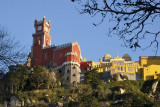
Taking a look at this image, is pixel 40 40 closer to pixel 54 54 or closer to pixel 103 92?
pixel 54 54

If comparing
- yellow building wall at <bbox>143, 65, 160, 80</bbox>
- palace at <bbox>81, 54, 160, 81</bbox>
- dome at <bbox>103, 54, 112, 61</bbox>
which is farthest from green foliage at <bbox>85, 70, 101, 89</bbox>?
dome at <bbox>103, 54, 112, 61</bbox>

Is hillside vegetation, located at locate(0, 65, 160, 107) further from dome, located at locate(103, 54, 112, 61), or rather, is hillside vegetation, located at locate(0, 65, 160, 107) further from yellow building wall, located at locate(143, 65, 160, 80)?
dome, located at locate(103, 54, 112, 61)

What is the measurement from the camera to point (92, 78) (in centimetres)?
5494

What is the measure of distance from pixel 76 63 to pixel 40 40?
412 inches

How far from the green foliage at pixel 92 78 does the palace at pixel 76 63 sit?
2.15 metres

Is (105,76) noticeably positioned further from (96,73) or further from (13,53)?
(13,53)

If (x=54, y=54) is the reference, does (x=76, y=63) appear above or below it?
below

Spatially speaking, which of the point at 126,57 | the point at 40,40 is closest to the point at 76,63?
the point at 40,40

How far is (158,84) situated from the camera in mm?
55969

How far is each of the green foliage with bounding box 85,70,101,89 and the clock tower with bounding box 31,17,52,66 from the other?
452 inches

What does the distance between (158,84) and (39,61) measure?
21473 millimetres

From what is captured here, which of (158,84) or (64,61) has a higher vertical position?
(64,61)

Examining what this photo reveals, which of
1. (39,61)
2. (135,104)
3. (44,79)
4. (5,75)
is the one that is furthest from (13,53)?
(39,61)

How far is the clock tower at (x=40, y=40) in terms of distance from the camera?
211 ft
